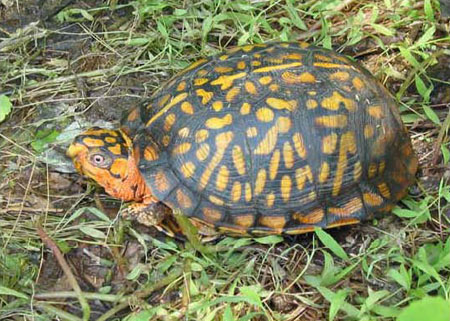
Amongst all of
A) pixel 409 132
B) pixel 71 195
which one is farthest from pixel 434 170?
pixel 71 195

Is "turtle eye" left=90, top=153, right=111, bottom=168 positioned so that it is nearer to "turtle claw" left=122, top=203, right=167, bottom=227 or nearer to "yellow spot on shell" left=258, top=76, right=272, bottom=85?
"turtle claw" left=122, top=203, right=167, bottom=227

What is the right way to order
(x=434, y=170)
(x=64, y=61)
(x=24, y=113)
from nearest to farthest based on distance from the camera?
(x=434, y=170), (x=24, y=113), (x=64, y=61)

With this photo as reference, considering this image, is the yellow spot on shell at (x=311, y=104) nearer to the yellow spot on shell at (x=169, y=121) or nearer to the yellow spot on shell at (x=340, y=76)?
the yellow spot on shell at (x=340, y=76)

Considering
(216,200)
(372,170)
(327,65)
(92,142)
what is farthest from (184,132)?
(372,170)

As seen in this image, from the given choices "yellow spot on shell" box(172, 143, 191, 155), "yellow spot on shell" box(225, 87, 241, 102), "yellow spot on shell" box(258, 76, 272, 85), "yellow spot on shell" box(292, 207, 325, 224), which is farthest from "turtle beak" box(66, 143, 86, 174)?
"yellow spot on shell" box(292, 207, 325, 224)

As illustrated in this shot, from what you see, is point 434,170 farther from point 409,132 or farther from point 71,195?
point 71,195

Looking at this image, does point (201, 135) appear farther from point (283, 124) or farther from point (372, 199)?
point (372, 199)
